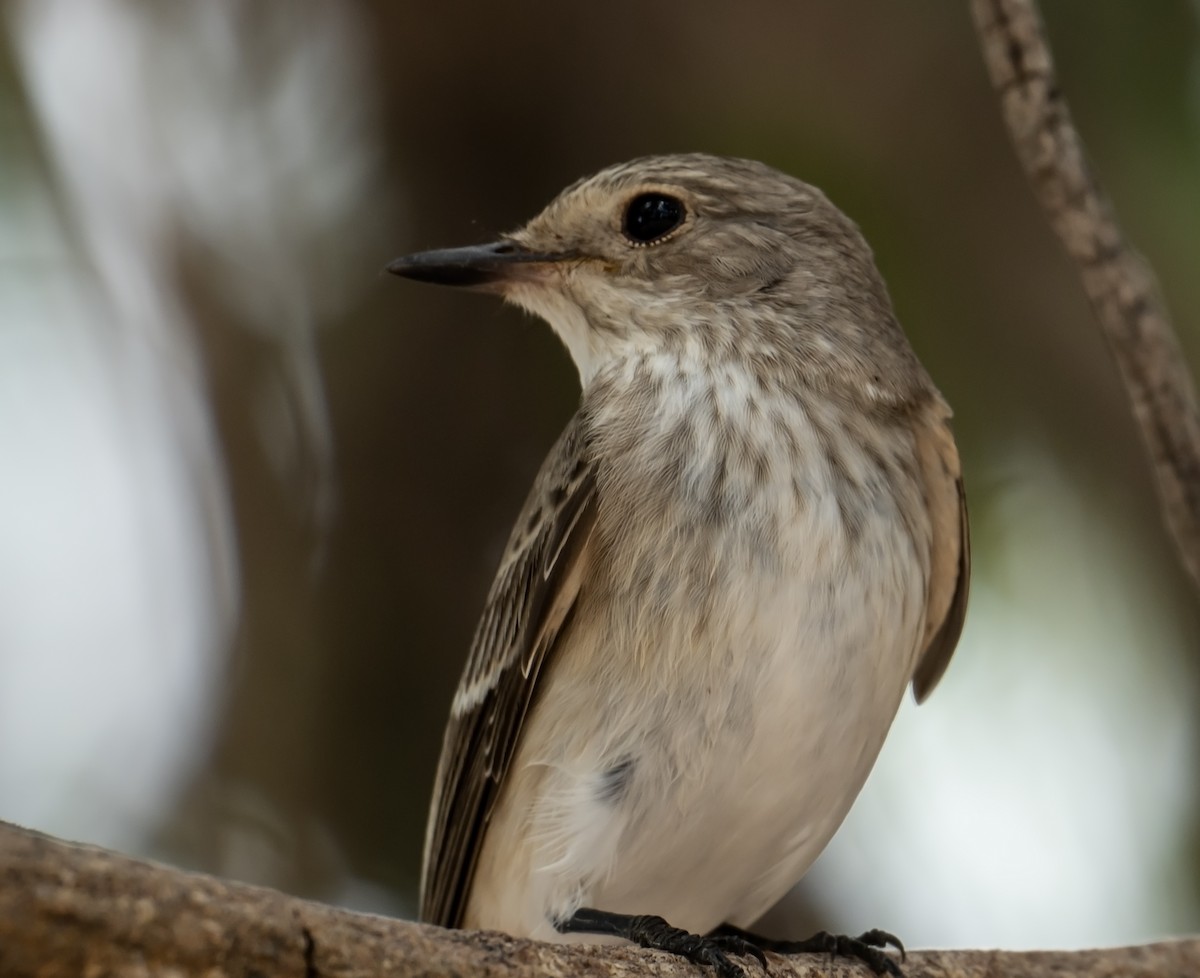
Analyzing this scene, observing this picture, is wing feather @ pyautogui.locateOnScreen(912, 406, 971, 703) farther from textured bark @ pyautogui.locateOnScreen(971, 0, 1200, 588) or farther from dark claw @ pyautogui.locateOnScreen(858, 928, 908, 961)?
textured bark @ pyautogui.locateOnScreen(971, 0, 1200, 588)

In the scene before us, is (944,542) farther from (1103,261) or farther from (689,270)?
(1103,261)

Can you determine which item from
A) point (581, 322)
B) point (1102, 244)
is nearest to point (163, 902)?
point (1102, 244)

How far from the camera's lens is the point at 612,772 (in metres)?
2.87

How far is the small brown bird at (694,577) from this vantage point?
279cm

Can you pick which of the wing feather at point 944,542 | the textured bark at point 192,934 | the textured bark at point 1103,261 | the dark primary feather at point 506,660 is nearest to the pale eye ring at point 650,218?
the dark primary feather at point 506,660

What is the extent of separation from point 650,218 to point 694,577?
38.2 inches

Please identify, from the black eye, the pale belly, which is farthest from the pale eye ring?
the pale belly


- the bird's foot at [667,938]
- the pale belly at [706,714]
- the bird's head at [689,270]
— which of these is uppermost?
the bird's head at [689,270]

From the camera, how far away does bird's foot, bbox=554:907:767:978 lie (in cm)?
254

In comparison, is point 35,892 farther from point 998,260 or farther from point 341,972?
point 998,260

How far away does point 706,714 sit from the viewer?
2779mm

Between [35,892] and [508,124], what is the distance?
2.95 m

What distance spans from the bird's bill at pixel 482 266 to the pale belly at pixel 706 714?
0.84 meters

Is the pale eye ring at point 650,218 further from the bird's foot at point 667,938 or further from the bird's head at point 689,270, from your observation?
the bird's foot at point 667,938
